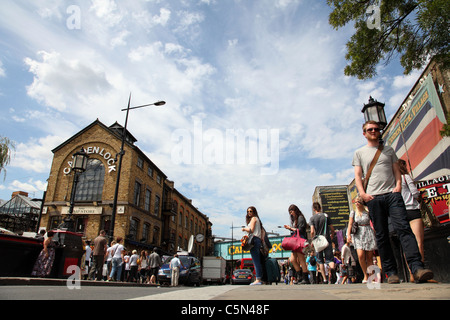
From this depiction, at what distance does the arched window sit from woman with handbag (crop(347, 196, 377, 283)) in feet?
72.0

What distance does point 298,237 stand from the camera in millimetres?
6191

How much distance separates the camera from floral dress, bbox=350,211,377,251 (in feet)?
16.4

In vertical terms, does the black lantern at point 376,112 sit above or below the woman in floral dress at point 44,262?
above

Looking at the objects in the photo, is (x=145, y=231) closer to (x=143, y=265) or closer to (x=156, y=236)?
(x=156, y=236)

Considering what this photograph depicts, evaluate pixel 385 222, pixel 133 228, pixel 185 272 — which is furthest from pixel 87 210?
pixel 385 222

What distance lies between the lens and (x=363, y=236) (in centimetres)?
506

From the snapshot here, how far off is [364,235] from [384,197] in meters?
1.73

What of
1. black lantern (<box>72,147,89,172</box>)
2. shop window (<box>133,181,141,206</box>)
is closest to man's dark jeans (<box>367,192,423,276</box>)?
black lantern (<box>72,147,89,172</box>)

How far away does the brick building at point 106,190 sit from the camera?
22484mm

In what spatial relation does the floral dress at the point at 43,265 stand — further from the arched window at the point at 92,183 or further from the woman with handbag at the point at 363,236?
the arched window at the point at 92,183

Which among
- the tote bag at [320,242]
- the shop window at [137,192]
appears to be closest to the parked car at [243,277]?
the shop window at [137,192]

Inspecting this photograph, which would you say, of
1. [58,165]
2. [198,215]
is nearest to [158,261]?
[58,165]
